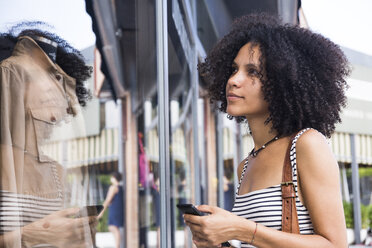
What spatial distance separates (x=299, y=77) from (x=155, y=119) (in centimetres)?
179

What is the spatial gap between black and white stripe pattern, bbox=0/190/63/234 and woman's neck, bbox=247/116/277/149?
0.64m

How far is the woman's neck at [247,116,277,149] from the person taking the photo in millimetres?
1497

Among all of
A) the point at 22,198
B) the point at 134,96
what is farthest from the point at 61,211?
the point at 134,96

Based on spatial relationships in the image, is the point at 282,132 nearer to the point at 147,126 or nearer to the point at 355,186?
the point at 147,126

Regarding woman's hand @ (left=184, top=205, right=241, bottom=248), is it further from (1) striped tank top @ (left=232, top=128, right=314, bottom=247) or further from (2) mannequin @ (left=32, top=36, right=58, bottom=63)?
(2) mannequin @ (left=32, top=36, right=58, bottom=63)

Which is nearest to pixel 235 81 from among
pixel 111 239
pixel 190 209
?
pixel 190 209

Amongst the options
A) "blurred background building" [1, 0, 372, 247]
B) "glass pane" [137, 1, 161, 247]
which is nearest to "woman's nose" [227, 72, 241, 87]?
"blurred background building" [1, 0, 372, 247]

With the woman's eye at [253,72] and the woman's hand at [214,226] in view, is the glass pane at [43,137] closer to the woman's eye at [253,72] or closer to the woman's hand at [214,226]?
the woman's hand at [214,226]

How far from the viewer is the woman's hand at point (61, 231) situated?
Answer: 1370 mm

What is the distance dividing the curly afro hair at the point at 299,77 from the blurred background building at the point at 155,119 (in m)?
0.29

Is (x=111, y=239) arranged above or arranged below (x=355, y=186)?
below

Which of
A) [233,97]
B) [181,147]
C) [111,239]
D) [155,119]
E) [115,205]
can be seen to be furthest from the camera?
[181,147]

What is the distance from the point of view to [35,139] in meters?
1.49

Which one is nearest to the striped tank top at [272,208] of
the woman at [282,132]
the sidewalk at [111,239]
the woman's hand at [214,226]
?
the woman at [282,132]
